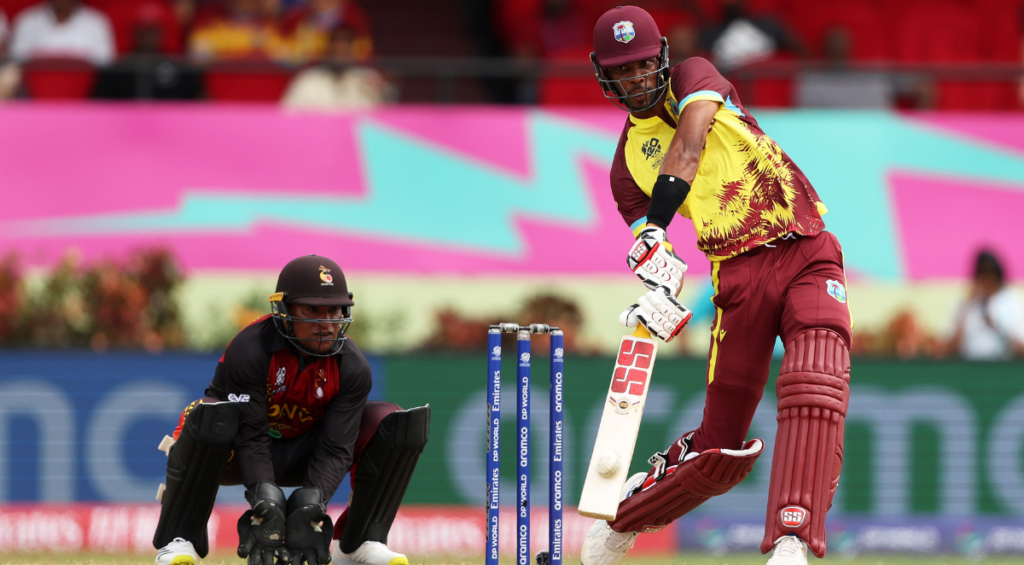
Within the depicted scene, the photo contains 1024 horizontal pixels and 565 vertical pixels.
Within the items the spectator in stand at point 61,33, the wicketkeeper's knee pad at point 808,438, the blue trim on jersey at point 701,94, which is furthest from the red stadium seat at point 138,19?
the wicketkeeper's knee pad at point 808,438

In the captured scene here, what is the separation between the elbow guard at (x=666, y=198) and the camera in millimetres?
4789

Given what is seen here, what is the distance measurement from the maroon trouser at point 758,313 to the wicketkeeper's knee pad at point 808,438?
11cm

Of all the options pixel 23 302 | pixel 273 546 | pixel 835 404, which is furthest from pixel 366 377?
pixel 23 302

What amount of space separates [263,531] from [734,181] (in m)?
2.12

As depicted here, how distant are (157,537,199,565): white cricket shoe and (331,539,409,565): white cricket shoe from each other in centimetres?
61

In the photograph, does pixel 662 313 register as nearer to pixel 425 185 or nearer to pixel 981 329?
pixel 981 329

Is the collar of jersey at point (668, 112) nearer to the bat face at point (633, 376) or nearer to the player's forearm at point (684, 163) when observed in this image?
the player's forearm at point (684, 163)

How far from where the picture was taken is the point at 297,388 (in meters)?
5.30

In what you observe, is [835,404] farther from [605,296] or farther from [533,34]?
[533,34]

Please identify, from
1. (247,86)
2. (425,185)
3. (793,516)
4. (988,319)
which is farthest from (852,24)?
(793,516)

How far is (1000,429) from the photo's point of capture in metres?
8.68

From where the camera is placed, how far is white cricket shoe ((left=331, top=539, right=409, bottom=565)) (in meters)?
5.41

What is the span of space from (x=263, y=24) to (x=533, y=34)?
2301 millimetres

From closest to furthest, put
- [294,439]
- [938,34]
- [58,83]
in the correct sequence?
[294,439]
[58,83]
[938,34]
